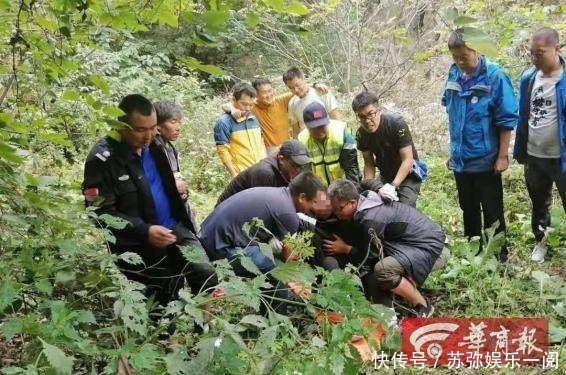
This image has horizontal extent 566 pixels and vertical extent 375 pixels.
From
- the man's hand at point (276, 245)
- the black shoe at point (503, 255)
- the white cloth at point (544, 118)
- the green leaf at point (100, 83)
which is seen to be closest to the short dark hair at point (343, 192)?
the man's hand at point (276, 245)

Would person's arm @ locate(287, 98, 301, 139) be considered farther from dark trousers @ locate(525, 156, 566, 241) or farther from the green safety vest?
dark trousers @ locate(525, 156, 566, 241)

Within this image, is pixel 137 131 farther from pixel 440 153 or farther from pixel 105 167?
pixel 440 153

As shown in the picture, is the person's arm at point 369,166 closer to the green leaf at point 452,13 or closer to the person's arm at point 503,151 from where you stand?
the person's arm at point 503,151

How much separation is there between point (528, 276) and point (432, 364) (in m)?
1.44

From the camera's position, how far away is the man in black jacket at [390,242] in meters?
3.72

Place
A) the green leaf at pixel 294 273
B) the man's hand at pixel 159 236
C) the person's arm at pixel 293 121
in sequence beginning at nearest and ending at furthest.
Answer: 1. the green leaf at pixel 294 273
2. the man's hand at pixel 159 236
3. the person's arm at pixel 293 121

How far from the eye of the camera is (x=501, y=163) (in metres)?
4.15

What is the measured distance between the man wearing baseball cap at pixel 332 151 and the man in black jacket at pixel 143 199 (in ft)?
5.00

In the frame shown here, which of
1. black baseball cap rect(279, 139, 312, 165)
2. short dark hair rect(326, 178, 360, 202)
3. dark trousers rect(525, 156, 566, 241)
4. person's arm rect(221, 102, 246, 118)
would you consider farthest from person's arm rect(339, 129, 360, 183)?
dark trousers rect(525, 156, 566, 241)

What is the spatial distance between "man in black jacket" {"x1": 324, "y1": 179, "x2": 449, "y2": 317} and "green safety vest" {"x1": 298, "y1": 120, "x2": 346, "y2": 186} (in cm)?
81

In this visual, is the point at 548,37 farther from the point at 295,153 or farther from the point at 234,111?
the point at 234,111

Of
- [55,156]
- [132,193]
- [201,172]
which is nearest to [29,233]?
[55,156]

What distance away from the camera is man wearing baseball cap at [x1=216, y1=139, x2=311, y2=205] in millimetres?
4012

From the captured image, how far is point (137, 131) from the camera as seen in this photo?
3082 millimetres
